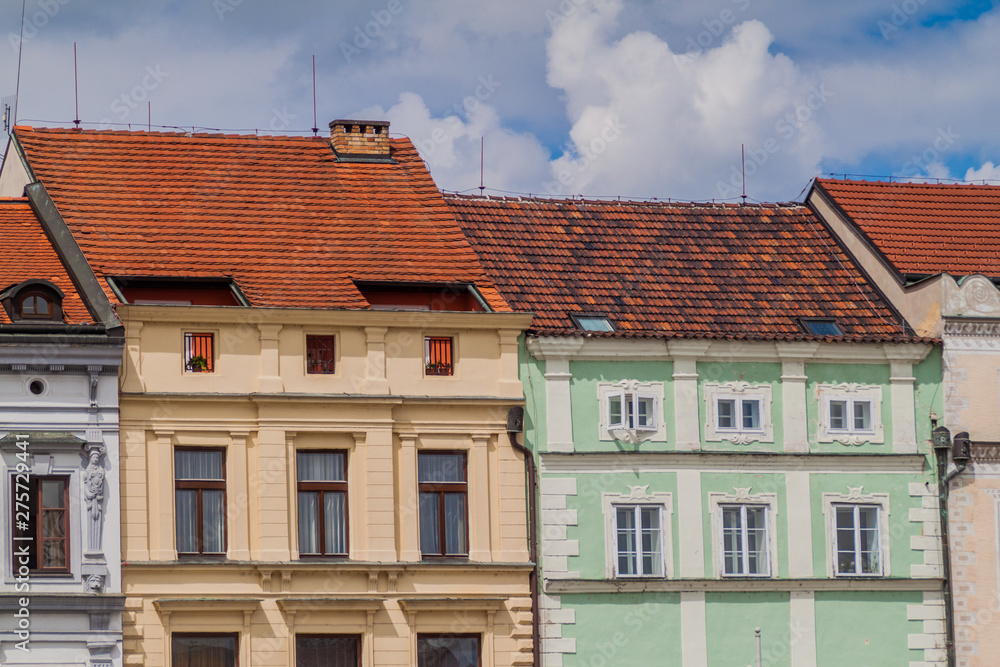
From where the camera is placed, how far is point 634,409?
42906mm

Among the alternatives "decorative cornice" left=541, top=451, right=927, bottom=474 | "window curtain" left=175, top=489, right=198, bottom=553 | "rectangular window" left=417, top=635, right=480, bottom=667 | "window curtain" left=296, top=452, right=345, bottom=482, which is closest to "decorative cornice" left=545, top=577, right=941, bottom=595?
"rectangular window" left=417, top=635, right=480, bottom=667

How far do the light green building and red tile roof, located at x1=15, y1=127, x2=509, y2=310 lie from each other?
2.09m

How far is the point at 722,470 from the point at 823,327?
4.23m

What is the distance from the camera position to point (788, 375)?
43.9 metres

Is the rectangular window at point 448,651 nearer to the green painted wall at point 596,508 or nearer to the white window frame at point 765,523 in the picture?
the green painted wall at point 596,508

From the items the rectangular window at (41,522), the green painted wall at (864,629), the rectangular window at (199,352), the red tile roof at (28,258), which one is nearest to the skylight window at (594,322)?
the green painted wall at (864,629)

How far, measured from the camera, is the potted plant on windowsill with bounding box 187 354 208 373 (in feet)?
134

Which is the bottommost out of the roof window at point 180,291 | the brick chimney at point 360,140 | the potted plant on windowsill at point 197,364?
the potted plant on windowsill at point 197,364

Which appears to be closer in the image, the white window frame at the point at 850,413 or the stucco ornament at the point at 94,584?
the stucco ornament at the point at 94,584

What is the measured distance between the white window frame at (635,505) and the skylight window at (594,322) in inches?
138

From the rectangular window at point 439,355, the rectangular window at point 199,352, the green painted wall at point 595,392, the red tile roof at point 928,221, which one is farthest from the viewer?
the red tile roof at point 928,221

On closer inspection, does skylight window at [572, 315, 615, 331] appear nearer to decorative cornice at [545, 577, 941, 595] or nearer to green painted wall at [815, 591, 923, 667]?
decorative cornice at [545, 577, 941, 595]

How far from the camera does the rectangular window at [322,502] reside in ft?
134

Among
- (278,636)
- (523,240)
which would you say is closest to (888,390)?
(523,240)
